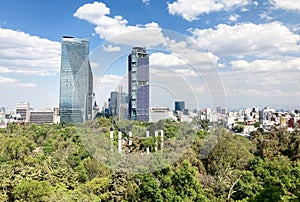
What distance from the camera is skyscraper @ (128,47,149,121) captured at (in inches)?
166

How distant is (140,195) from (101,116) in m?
1.89

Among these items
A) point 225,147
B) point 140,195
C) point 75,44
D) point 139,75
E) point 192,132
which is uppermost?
point 75,44

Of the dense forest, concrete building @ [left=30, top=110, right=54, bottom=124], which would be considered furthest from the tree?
concrete building @ [left=30, top=110, right=54, bottom=124]

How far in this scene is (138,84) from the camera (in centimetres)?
443

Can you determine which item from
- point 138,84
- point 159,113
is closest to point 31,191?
point 159,113

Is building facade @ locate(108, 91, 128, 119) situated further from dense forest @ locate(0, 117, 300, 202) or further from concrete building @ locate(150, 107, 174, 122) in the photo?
concrete building @ locate(150, 107, 174, 122)

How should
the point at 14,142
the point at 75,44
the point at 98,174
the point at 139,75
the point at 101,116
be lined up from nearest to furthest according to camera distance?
1. the point at 139,75
2. the point at 101,116
3. the point at 98,174
4. the point at 14,142
5. the point at 75,44

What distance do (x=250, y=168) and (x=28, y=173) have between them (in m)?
5.18

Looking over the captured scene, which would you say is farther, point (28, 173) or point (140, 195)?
point (28, 173)

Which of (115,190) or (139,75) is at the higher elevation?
(139,75)

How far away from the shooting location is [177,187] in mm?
5715

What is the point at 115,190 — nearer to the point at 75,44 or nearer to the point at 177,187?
the point at 177,187

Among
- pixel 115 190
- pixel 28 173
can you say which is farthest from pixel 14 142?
pixel 115 190

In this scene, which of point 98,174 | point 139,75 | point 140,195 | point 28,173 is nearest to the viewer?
point 139,75
